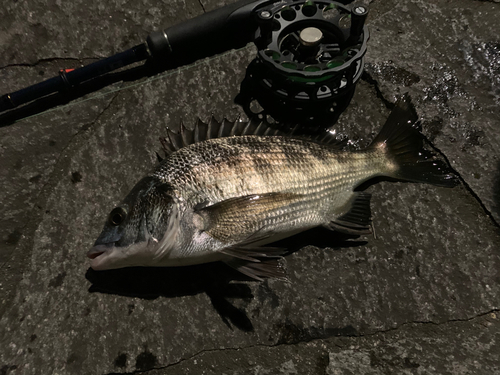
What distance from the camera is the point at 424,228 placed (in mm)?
2391

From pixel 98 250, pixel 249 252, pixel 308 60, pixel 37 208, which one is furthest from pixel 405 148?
pixel 37 208

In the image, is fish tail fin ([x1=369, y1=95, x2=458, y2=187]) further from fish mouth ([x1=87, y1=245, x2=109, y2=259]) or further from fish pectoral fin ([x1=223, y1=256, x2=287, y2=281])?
fish mouth ([x1=87, y1=245, x2=109, y2=259])

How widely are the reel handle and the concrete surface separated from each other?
0.68ft

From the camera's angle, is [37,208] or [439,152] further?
[439,152]

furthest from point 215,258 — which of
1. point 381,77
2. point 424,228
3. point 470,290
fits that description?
point 381,77

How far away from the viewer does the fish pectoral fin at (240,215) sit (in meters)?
1.96

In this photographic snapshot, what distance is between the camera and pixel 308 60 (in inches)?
91.9

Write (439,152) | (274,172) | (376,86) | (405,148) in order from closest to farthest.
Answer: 1. (274,172)
2. (405,148)
3. (439,152)
4. (376,86)

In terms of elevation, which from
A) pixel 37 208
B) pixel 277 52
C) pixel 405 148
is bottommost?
pixel 405 148

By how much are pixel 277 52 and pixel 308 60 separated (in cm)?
22

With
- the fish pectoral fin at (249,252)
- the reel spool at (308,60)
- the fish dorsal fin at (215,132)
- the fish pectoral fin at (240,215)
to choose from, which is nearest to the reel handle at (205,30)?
the reel spool at (308,60)

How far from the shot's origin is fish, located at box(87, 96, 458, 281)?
6.34ft

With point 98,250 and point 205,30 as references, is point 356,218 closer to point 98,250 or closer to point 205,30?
point 98,250

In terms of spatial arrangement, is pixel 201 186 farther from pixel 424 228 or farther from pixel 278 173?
pixel 424 228
